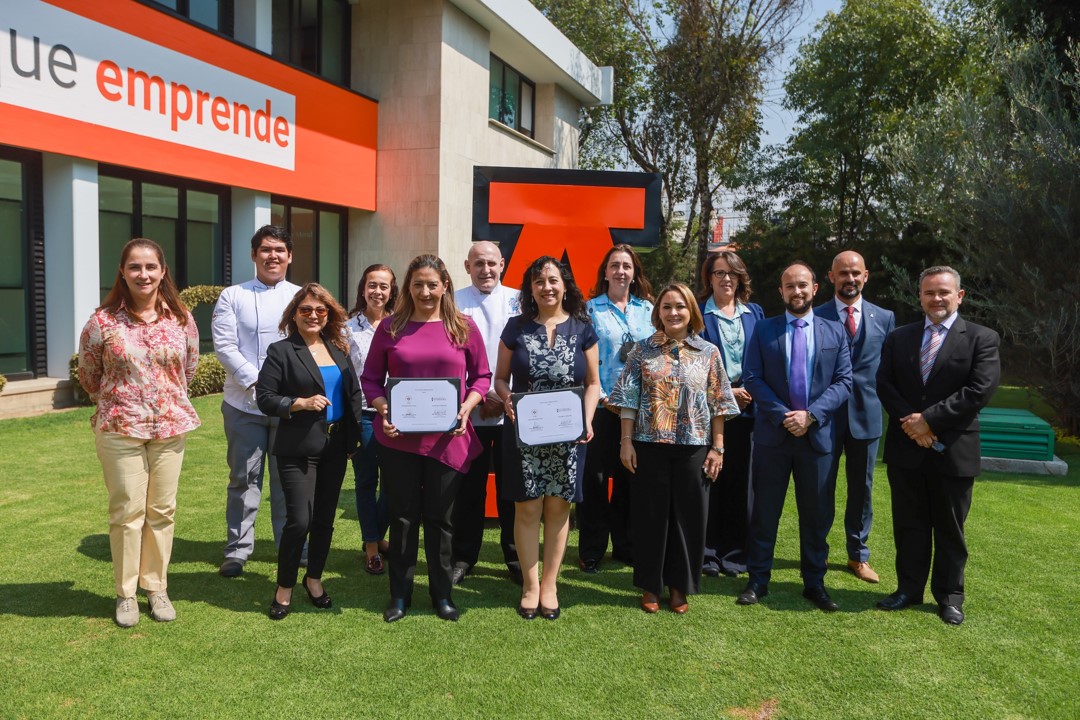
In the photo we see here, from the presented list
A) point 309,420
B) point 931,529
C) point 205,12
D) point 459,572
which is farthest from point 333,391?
point 205,12

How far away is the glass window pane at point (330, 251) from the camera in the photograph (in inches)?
619

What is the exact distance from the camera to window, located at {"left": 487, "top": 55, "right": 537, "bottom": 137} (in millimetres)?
19297

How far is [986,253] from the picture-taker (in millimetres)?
9969

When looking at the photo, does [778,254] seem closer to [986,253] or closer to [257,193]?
[986,253]

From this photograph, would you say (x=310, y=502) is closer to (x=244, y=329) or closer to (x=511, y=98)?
(x=244, y=329)

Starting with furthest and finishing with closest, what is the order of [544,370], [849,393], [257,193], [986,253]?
[257,193] < [986,253] < [849,393] < [544,370]

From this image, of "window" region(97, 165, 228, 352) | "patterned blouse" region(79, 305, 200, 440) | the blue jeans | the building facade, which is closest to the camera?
"patterned blouse" region(79, 305, 200, 440)

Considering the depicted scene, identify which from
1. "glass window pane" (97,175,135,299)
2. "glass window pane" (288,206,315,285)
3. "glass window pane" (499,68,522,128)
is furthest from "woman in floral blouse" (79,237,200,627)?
"glass window pane" (499,68,522,128)

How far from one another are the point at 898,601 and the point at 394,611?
2.73 m

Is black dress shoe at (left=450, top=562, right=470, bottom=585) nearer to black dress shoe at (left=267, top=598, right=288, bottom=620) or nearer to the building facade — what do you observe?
black dress shoe at (left=267, top=598, right=288, bottom=620)

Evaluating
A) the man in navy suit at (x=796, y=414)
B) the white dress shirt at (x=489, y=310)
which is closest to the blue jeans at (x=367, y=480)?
the white dress shirt at (x=489, y=310)

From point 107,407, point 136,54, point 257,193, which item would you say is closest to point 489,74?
point 257,193

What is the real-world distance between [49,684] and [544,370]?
259 centimetres

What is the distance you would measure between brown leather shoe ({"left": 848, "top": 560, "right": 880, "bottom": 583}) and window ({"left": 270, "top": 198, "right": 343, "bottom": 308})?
12137mm
